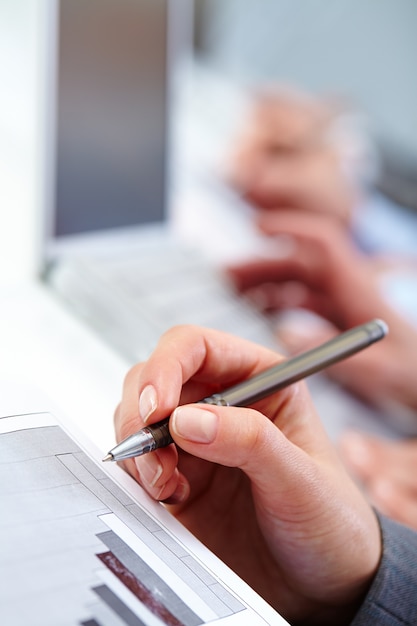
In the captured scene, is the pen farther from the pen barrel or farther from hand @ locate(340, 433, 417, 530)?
hand @ locate(340, 433, 417, 530)

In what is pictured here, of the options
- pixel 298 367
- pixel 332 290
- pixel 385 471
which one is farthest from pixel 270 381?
pixel 332 290

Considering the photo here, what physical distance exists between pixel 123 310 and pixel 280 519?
176 millimetres

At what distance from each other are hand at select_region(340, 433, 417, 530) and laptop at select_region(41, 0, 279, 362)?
0.34ft

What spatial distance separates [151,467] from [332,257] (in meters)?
0.46

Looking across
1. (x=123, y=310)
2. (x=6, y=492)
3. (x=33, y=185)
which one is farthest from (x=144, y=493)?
(x=33, y=185)

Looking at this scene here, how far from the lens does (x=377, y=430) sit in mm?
600

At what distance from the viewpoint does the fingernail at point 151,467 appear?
0.30 meters

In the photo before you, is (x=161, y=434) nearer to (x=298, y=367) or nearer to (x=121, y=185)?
(x=298, y=367)

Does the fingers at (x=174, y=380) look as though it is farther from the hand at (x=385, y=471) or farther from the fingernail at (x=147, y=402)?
the hand at (x=385, y=471)

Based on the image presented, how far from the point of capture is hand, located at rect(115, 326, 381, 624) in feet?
0.95

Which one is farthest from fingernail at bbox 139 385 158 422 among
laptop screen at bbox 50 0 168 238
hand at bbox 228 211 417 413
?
hand at bbox 228 211 417 413

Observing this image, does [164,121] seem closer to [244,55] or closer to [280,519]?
[280,519]

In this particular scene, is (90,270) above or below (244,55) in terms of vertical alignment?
below

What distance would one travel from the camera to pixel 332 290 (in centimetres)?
72
